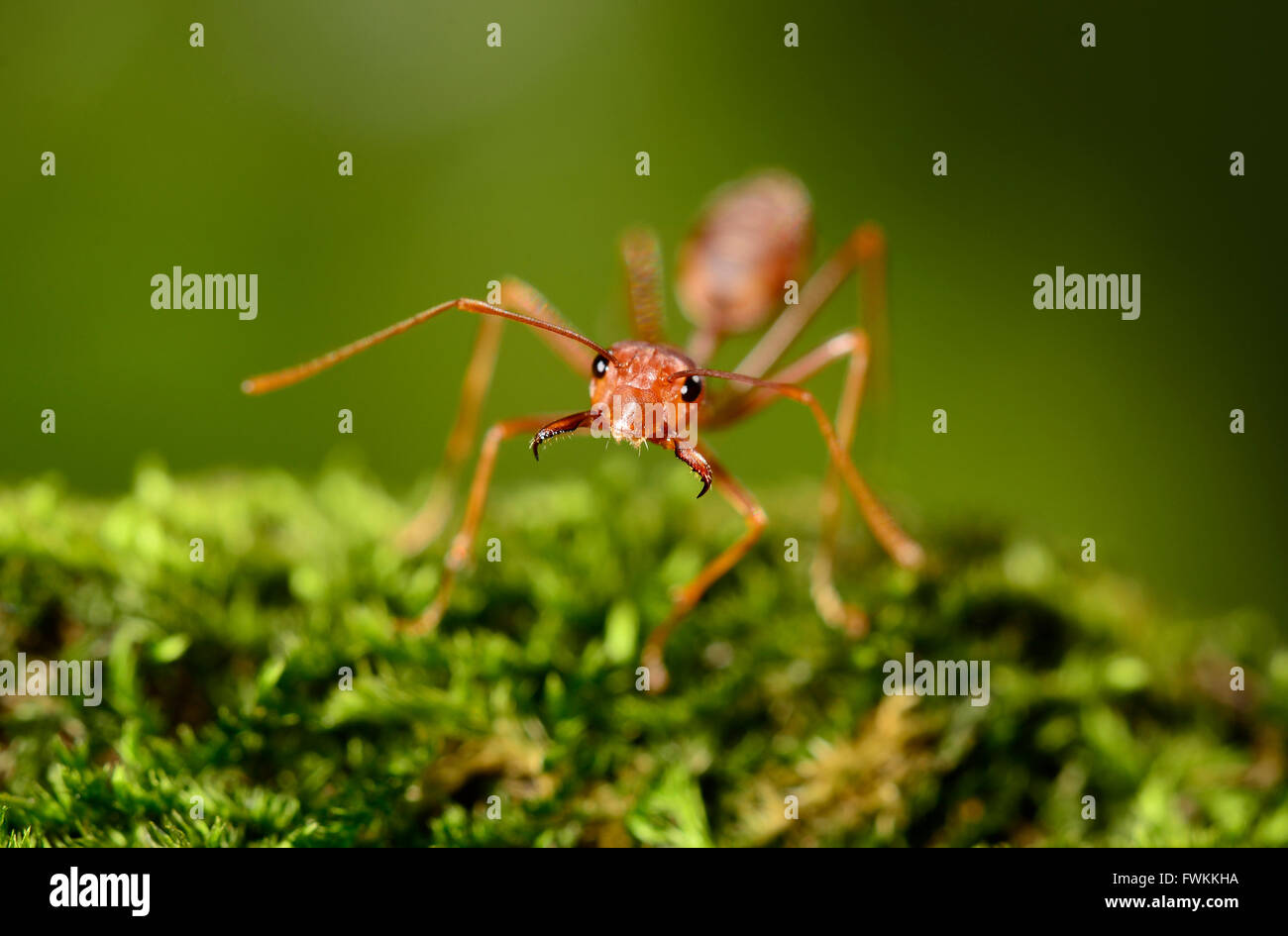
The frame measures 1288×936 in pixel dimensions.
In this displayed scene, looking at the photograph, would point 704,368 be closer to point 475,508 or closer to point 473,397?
point 475,508

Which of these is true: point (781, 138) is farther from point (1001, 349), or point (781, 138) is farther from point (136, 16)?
point (136, 16)

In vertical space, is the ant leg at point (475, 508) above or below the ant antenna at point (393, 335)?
below

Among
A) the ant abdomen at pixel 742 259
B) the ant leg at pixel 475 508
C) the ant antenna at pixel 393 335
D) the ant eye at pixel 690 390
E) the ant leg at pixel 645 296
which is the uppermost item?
the ant abdomen at pixel 742 259

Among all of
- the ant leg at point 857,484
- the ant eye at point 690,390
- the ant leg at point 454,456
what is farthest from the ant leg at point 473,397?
the ant leg at point 857,484

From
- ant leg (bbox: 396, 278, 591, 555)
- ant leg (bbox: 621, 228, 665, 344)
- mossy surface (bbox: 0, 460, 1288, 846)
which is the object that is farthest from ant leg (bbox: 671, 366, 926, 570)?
ant leg (bbox: 396, 278, 591, 555)

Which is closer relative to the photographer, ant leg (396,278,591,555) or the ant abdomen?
ant leg (396,278,591,555)

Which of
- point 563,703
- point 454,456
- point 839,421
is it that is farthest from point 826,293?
point 563,703

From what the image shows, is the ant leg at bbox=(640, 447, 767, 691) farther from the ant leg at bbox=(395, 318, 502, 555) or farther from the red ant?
the ant leg at bbox=(395, 318, 502, 555)

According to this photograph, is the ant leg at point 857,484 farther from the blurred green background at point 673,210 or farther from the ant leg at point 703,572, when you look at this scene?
the blurred green background at point 673,210
